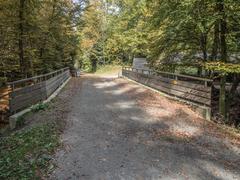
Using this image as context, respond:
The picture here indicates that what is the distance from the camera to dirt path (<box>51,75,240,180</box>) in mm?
5312

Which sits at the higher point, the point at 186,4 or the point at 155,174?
the point at 186,4

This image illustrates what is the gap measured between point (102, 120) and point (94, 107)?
2023mm

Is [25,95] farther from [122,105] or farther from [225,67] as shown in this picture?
[225,67]

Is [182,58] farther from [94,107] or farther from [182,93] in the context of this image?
[94,107]

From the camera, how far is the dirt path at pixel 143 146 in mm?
5312

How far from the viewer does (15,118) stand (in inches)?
Result: 336

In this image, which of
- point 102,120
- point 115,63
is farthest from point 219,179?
point 115,63

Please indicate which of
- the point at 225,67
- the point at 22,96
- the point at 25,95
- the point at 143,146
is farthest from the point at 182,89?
the point at 22,96

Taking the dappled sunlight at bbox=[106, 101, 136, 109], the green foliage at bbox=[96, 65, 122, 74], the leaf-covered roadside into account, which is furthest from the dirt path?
the green foliage at bbox=[96, 65, 122, 74]

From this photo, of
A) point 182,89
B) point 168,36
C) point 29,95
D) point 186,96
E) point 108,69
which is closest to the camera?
point 29,95

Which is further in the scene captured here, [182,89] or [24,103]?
[182,89]

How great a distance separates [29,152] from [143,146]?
2.48 metres

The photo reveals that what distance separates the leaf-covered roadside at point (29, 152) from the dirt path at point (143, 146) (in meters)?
0.25

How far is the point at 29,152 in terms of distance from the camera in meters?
5.96
